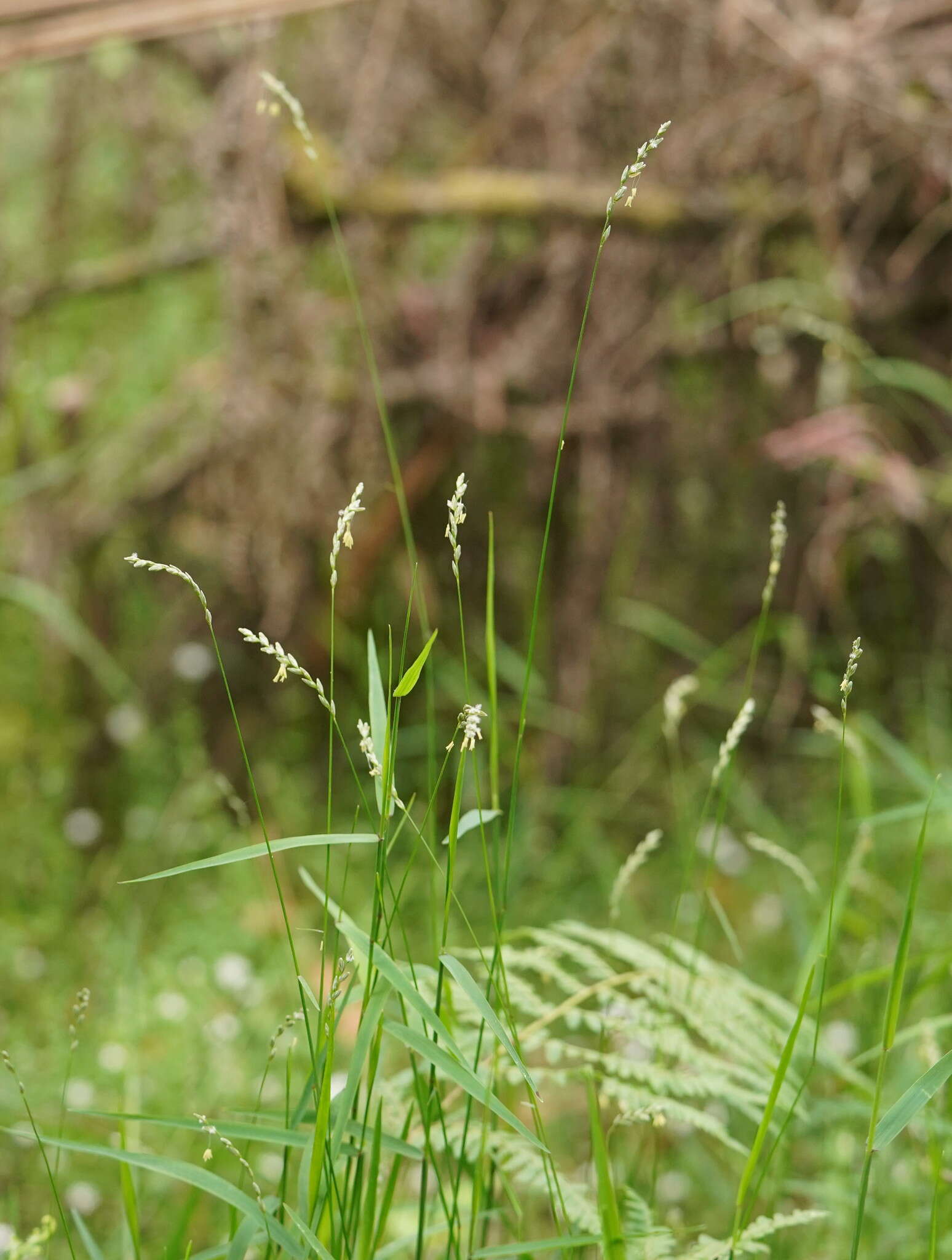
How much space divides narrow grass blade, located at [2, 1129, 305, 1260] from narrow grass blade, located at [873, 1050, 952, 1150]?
40 centimetres

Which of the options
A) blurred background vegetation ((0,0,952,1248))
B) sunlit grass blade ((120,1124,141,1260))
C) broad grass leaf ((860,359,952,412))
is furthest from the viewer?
blurred background vegetation ((0,0,952,1248))

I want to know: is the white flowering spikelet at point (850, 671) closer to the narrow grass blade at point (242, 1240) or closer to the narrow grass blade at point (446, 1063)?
the narrow grass blade at point (446, 1063)

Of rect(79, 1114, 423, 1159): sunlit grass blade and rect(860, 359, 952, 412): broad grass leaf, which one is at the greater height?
rect(860, 359, 952, 412): broad grass leaf

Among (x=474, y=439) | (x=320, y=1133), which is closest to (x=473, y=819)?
(x=320, y=1133)

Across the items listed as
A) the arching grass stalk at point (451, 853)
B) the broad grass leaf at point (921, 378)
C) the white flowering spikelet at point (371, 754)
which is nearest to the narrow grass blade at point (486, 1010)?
the arching grass stalk at point (451, 853)

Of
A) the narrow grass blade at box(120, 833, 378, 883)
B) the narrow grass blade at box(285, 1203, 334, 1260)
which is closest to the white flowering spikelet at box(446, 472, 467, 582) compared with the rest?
the narrow grass blade at box(120, 833, 378, 883)

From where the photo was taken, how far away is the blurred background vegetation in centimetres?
226

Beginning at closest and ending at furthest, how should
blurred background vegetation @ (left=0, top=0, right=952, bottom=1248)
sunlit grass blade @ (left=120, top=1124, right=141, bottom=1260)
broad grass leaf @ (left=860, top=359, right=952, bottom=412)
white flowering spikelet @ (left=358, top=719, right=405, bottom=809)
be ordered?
1. white flowering spikelet @ (left=358, top=719, right=405, bottom=809)
2. sunlit grass blade @ (left=120, top=1124, right=141, bottom=1260)
3. broad grass leaf @ (left=860, top=359, right=952, bottom=412)
4. blurred background vegetation @ (left=0, top=0, right=952, bottom=1248)

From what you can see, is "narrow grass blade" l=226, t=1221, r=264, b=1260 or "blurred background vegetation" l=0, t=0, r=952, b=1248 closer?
"narrow grass blade" l=226, t=1221, r=264, b=1260

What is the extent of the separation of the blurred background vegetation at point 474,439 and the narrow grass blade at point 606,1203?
126 centimetres

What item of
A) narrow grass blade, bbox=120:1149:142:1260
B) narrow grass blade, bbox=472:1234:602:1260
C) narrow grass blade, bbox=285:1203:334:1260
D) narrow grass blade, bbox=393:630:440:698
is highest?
narrow grass blade, bbox=393:630:440:698

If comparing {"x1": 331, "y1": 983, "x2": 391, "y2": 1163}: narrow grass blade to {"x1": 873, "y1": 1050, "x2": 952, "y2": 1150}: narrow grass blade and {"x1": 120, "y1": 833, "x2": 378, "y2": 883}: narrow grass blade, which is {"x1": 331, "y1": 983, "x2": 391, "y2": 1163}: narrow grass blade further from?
{"x1": 873, "y1": 1050, "x2": 952, "y2": 1150}: narrow grass blade

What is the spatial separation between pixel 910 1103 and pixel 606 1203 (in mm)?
215

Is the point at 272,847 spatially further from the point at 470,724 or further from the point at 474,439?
the point at 474,439
